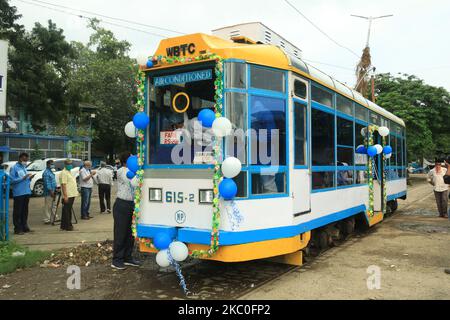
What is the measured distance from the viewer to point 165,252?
5055mm

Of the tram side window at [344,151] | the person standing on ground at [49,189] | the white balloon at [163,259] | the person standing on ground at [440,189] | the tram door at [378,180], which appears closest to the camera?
the white balloon at [163,259]

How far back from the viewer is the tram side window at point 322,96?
6.35m

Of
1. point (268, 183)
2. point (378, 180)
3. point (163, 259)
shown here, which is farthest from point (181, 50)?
point (378, 180)

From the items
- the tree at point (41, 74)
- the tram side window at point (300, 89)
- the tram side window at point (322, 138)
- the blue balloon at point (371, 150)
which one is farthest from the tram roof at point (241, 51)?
the tree at point (41, 74)

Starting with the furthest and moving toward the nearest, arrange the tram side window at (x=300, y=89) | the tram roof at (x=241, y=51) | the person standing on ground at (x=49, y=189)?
the person standing on ground at (x=49, y=189) < the tram side window at (x=300, y=89) < the tram roof at (x=241, y=51)

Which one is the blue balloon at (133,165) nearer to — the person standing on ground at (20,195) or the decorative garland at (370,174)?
the person standing on ground at (20,195)

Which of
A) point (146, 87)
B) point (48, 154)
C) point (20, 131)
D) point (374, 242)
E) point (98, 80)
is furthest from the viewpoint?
point (98, 80)

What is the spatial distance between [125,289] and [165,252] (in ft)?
2.87

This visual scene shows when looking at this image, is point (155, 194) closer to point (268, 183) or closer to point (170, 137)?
point (170, 137)

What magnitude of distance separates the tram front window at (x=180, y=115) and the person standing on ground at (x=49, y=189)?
5822 millimetres

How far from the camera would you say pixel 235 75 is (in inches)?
202

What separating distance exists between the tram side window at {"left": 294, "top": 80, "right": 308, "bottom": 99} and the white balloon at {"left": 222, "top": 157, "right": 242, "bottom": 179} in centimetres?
163
